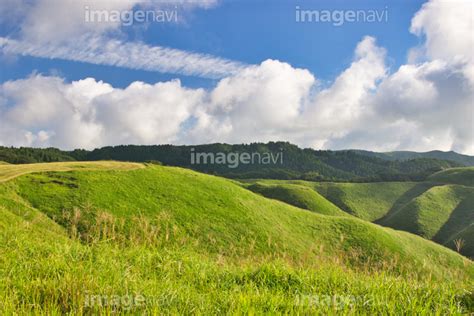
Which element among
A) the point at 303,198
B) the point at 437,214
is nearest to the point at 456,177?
the point at 437,214

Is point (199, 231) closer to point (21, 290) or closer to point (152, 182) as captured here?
point (152, 182)

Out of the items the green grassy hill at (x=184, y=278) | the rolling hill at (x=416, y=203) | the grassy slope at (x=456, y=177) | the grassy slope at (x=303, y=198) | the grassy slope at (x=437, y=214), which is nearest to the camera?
the green grassy hill at (x=184, y=278)

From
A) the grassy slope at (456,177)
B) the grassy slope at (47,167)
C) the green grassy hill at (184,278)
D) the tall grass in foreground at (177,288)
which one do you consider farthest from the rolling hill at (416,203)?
the tall grass in foreground at (177,288)

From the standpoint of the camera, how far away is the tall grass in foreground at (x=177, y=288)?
5641 millimetres

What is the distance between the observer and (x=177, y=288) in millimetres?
6879

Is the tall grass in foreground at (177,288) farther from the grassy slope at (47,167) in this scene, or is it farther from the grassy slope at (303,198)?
the grassy slope at (303,198)

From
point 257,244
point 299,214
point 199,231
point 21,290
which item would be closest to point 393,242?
point 299,214

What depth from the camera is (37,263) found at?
7.93 metres

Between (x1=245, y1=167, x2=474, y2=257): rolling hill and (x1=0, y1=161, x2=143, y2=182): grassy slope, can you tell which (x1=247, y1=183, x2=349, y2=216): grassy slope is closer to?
(x1=245, y1=167, x2=474, y2=257): rolling hill

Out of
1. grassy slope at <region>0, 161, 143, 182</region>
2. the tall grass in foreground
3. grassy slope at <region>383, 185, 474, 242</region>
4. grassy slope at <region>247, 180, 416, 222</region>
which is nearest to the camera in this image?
the tall grass in foreground

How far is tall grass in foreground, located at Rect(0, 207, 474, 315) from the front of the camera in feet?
18.5

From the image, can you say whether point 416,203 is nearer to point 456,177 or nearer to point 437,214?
point 437,214

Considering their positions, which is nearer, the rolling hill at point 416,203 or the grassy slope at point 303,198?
the grassy slope at point 303,198

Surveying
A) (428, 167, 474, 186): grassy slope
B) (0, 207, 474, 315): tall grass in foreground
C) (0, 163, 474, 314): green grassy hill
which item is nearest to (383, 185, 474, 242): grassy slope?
(428, 167, 474, 186): grassy slope
